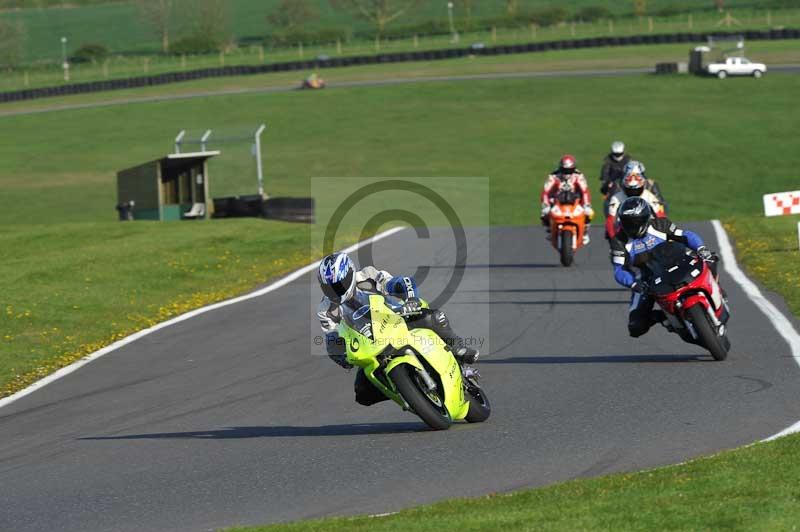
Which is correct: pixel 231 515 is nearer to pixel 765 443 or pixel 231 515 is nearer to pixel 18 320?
pixel 765 443

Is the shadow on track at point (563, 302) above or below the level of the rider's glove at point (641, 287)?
below

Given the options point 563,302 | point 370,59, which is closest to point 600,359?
point 563,302

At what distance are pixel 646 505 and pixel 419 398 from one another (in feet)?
8.40

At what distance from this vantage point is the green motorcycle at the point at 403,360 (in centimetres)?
901

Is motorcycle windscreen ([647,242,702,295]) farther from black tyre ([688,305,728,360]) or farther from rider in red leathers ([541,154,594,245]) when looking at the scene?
rider in red leathers ([541,154,594,245])

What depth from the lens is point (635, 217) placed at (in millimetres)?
12102

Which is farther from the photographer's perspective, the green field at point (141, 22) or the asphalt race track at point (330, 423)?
the green field at point (141, 22)

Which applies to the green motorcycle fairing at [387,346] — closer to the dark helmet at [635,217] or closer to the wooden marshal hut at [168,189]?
the dark helmet at [635,217]

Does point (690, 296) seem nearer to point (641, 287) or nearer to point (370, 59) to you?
point (641, 287)

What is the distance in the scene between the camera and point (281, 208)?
31062mm

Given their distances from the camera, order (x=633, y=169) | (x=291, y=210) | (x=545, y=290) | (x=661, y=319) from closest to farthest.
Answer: (x=661, y=319) → (x=633, y=169) → (x=545, y=290) → (x=291, y=210)

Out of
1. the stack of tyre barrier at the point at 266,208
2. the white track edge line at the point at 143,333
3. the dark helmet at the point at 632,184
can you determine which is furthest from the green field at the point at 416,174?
the dark helmet at the point at 632,184

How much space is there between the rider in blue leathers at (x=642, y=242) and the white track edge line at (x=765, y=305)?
4.49 feet

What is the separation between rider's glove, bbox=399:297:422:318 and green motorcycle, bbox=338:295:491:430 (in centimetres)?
4
